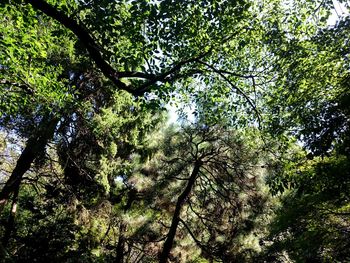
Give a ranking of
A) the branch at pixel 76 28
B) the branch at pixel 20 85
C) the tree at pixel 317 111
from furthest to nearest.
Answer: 1. the branch at pixel 20 85
2. the tree at pixel 317 111
3. the branch at pixel 76 28

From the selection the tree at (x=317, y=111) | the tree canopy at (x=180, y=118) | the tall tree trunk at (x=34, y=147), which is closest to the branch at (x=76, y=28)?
the tree canopy at (x=180, y=118)

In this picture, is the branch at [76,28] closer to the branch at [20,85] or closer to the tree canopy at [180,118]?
the tree canopy at [180,118]

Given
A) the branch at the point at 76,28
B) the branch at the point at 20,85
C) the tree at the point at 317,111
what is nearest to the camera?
the branch at the point at 76,28

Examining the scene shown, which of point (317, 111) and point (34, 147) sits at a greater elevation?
point (34, 147)

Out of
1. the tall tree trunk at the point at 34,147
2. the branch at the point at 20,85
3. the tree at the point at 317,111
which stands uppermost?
the branch at the point at 20,85

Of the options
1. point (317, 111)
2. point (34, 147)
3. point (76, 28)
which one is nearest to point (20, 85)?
point (34, 147)

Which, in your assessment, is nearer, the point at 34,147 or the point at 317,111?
the point at 317,111

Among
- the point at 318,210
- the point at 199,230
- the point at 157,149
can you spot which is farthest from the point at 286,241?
the point at 157,149

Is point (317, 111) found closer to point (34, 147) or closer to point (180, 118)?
point (180, 118)

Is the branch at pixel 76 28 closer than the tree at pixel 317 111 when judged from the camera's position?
Yes

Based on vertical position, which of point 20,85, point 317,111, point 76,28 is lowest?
point 317,111

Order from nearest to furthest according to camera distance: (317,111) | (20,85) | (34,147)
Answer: (317,111) < (20,85) < (34,147)

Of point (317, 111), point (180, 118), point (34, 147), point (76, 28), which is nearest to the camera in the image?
point (76, 28)

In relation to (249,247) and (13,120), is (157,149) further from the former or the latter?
(249,247)
